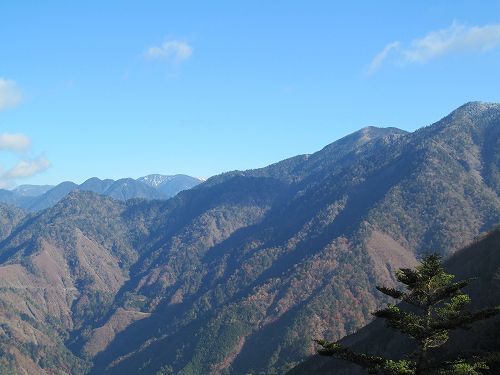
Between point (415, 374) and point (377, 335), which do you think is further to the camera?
point (377, 335)

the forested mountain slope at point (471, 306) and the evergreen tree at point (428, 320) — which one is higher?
the evergreen tree at point (428, 320)

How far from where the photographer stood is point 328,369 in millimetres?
185750

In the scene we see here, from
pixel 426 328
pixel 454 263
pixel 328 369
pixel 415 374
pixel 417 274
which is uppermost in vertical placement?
pixel 417 274

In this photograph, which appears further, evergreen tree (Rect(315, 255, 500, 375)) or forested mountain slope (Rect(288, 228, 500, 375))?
forested mountain slope (Rect(288, 228, 500, 375))

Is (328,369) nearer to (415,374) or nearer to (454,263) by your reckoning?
(454,263)

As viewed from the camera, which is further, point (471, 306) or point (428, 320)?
point (471, 306)

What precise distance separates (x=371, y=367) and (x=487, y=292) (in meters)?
123

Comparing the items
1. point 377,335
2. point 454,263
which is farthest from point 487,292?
point 454,263

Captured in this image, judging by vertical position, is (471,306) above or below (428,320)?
below

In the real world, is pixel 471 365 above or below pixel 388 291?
below

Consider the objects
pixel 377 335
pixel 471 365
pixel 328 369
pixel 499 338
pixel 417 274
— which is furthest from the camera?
pixel 328 369

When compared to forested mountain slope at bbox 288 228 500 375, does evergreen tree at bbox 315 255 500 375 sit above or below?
above

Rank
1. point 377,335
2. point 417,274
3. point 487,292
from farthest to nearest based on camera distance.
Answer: point 377,335
point 487,292
point 417,274

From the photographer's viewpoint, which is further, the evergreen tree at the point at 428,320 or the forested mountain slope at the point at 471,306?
the forested mountain slope at the point at 471,306
